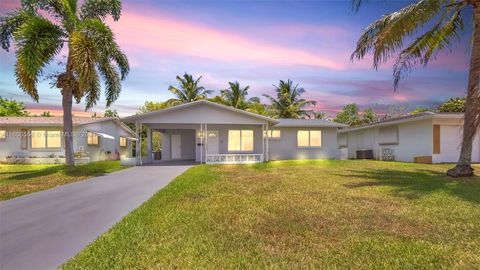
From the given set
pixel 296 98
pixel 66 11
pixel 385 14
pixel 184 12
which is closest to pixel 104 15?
pixel 66 11

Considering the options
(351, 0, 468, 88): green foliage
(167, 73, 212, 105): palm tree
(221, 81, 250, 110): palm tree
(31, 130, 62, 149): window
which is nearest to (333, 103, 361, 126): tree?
(221, 81, 250, 110): palm tree

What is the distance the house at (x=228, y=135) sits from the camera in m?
21.6

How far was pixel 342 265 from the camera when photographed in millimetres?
4105

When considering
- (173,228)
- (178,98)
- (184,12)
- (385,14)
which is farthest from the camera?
(178,98)

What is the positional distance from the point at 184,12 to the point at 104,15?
24.9 feet

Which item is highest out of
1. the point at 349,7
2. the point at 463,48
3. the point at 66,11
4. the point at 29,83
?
the point at 66,11

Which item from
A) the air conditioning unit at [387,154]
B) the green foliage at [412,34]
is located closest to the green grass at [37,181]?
the green foliage at [412,34]

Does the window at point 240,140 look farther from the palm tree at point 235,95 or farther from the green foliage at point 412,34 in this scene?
the palm tree at point 235,95

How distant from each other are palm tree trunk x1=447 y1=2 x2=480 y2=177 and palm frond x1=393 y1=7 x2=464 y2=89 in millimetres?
1561

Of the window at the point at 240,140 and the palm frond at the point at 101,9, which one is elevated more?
the palm frond at the point at 101,9

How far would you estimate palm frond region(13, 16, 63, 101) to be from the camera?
15.1 m

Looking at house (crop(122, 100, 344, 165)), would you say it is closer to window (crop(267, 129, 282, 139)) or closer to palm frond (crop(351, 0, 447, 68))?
window (crop(267, 129, 282, 139))

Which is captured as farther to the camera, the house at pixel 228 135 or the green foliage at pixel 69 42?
the house at pixel 228 135

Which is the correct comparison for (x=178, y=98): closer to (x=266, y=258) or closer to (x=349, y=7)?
(x=349, y=7)
